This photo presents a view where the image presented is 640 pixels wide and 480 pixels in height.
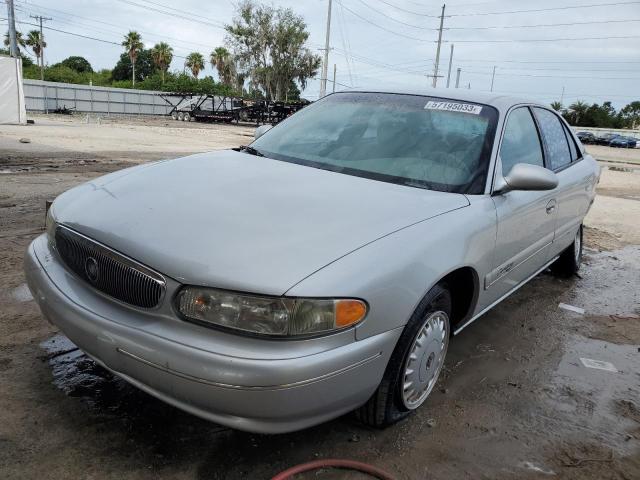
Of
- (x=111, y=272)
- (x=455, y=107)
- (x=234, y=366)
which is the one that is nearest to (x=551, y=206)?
(x=455, y=107)

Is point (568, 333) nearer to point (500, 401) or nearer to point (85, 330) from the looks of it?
point (500, 401)

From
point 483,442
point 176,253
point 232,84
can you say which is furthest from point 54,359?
point 232,84

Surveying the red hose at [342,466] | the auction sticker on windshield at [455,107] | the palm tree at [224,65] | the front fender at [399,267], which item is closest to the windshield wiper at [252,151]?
the auction sticker on windshield at [455,107]

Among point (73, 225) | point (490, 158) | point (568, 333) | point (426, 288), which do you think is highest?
point (490, 158)

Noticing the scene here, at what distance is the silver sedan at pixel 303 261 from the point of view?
5.99 feet

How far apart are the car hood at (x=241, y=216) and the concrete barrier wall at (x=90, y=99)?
34.1m

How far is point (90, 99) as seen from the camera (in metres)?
35.4

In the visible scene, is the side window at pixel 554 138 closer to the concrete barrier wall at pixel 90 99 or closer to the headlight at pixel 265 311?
the headlight at pixel 265 311

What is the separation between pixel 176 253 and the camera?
1.94 meters

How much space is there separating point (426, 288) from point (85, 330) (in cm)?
137

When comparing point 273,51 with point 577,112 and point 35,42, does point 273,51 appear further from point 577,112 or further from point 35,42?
point 577,112

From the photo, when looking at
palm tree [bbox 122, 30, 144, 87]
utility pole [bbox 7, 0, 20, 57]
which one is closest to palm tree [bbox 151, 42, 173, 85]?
palm tree [bbox 122, 30, 144, 87]

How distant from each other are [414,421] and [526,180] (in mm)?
1377

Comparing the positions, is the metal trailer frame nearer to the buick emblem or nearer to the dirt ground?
the dirt ground
